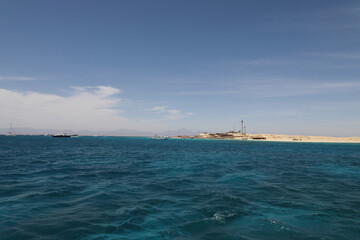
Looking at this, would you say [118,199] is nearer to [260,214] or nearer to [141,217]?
[141,217]

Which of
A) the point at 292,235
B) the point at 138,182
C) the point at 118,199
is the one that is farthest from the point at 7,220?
the point at 292,235

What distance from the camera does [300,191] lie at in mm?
19625

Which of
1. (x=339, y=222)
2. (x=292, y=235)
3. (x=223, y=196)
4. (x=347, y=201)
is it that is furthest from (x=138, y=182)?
(x=347, y=201)

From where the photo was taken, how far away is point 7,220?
1206 cm

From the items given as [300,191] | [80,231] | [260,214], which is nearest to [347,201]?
[300,191]

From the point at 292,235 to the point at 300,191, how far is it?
11.0 m

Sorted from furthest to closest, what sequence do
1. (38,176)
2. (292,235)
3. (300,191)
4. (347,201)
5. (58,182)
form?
(38,176) < (58,182) < (300,191) < (347,201) < (292,235)

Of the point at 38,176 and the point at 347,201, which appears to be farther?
the point at 38,176

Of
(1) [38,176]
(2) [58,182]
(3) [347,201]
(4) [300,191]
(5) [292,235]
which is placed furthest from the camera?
(1) [38,176]

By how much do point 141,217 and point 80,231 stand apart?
11.5 feet

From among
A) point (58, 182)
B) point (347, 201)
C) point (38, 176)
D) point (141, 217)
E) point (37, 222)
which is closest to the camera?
point (37, 222)

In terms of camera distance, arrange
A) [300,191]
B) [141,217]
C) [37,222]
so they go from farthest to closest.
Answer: [300,191] → [141,217] → [37,222]

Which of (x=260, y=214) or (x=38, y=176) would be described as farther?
(x=38, y=176)

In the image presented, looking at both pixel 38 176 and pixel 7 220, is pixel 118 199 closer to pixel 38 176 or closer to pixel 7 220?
pixel 7 220
